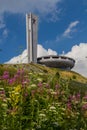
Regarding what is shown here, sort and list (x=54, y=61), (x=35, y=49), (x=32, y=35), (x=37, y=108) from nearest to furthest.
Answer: (x=37, y=108)
(x=35, y=49)
(x=32, y=35)
(x=54, y=61)

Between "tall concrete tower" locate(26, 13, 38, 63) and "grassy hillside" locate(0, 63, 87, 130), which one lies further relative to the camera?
"tall concrete tower" locate(26, 13, 38, 63)

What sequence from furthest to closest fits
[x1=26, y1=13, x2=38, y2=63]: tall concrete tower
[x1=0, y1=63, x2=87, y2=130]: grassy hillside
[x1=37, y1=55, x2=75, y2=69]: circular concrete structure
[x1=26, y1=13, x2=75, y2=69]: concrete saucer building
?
[x1=37, y1=55, x2=75, y2=69]: circular concrete structure → [x1=26, y1=13, x2=75, y2=69]: concrete saucer building → [x1=26, y1=13, x2=38, y2=63]: tall concrete tower → [x1=0, y1=63, x2=87, y2=130]: grassy hillside

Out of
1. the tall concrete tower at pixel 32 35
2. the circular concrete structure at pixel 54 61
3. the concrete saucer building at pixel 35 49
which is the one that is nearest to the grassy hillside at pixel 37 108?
the tall concrete tower at pixel 32 35

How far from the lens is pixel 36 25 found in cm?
13275

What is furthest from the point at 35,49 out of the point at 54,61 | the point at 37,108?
the point at 37,108

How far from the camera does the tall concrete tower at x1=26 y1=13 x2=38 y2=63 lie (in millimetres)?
124500

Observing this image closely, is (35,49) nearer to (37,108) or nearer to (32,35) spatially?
(32,35)

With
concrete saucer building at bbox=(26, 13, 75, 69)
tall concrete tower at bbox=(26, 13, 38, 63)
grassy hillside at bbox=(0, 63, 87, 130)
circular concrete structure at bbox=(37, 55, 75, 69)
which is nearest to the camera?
grassy hillside at bbox=(0, 63, 87, 130)

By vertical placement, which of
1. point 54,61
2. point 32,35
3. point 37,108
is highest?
point 32,35

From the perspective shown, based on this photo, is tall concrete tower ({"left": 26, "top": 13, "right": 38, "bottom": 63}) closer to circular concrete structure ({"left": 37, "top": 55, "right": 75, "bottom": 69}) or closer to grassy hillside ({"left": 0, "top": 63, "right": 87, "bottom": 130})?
circular concrete structure ({"left": 37, "top": 55, "right": 75, "bottom": 69})

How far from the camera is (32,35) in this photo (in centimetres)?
12838

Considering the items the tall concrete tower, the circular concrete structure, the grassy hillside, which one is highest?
the tall concrete tower

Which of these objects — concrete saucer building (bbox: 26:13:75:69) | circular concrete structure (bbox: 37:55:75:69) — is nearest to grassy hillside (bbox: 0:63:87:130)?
concrete saucer building (bbox: 26:13:75:69)

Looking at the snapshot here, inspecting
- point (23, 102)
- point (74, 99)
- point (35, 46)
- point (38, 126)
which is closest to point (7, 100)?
point (23, 102)
